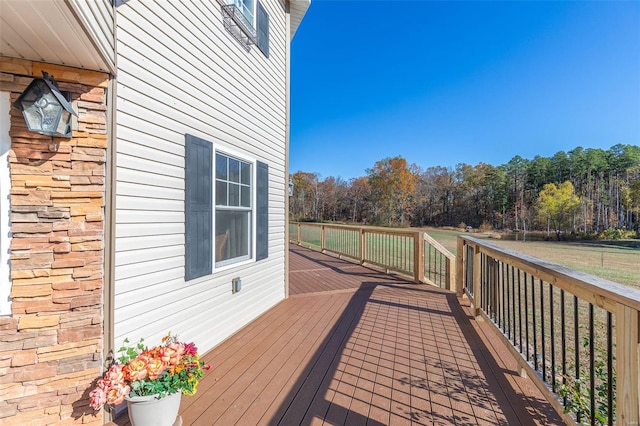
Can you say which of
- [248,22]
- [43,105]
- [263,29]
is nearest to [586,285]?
[43,105]

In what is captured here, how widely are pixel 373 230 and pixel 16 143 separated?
Result: 557 cm

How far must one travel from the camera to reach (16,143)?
158cm

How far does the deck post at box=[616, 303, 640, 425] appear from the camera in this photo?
1.02 meters

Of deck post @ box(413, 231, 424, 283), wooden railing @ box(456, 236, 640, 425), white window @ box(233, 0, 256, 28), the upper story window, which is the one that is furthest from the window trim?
deck post @ box(413, 231, 424, 283)

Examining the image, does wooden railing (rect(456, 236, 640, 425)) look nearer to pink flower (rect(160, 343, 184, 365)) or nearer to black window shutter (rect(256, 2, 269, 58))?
pink flower (rect(160, 343, 184, 365))

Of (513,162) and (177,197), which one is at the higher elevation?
(513,162)

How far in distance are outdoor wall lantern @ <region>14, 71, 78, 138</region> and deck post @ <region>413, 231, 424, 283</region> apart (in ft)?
15.7

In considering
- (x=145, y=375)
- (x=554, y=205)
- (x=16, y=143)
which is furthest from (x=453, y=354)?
(x=554, y=205)

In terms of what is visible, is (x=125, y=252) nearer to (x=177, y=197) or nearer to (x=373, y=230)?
(x=177, y=197)

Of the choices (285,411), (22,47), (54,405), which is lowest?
(285,411)

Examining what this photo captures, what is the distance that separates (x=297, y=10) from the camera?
4.65 meters

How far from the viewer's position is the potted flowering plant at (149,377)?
1509 millimetres

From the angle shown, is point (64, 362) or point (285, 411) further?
point (285, 411)

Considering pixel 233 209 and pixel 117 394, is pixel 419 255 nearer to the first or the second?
pixel 233 209
